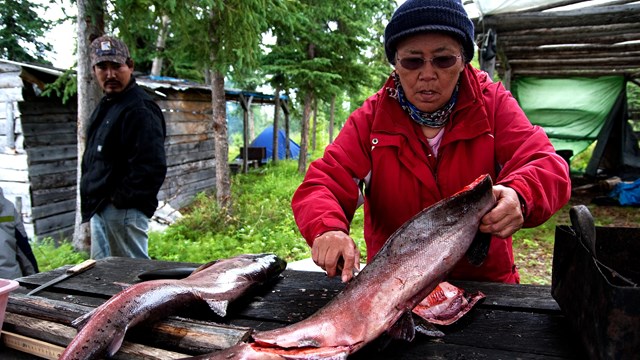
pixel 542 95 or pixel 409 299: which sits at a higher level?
pixel 542 95

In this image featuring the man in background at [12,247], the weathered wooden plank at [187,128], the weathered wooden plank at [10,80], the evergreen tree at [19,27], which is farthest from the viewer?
A: the evergreen tree at [19,27]

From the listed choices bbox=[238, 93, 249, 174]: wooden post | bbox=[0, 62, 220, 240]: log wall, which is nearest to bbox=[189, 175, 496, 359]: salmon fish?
bbox=[0, 62, 220, 240]: log wall

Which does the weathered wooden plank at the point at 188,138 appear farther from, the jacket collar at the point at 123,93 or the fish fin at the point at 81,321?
the fish fin at the point at 81,321

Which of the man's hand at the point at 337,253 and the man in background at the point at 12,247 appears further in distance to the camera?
the man in background at the point at 12,247

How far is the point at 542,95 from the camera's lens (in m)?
12.8

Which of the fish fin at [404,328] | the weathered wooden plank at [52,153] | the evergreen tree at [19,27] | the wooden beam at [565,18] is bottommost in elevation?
the fish fin at [404,328]

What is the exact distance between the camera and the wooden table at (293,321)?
5.30 feet

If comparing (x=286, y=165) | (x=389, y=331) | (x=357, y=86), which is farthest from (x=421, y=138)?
(x=286, y=165)

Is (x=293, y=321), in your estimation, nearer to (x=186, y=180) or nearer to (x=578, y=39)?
(x=578, y=39)

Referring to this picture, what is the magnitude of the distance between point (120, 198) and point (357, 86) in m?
12.2

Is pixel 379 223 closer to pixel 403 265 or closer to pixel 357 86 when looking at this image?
pixel 403 265

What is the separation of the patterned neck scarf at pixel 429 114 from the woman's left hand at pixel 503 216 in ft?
2.30

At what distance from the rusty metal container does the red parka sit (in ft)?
1.64

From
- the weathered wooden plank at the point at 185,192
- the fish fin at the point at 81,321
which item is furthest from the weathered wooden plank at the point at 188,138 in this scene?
the fish fin at the point at 81,321
